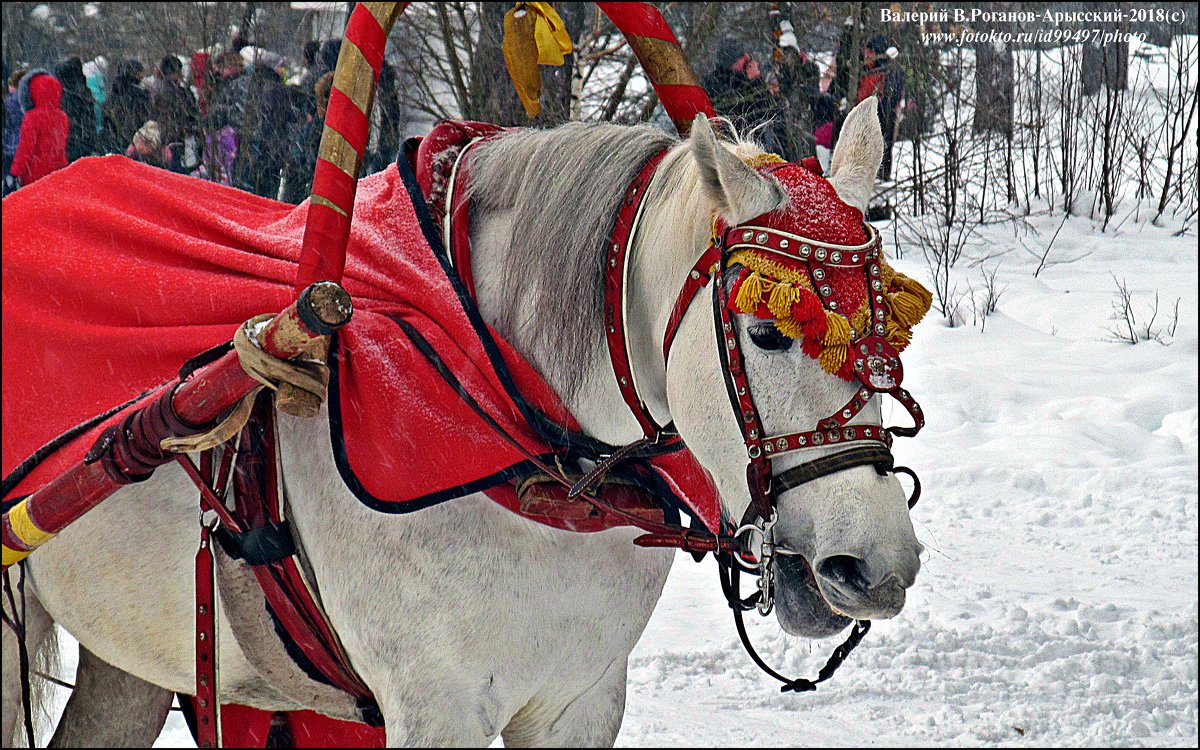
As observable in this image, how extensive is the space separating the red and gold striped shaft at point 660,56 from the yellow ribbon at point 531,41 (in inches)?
4.0

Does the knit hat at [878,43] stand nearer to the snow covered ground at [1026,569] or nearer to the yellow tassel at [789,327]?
the snow covered ground at [1026,569]

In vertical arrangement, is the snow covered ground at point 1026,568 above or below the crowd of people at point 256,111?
below

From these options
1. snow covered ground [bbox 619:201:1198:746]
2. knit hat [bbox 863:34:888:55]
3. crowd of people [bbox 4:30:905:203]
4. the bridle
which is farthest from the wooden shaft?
knit hat [bbox 863:34:888:55]

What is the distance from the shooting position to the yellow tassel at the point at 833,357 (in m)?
1.46

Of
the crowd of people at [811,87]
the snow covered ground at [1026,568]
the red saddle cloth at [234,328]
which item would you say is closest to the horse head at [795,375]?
the red saddle cloth at [234,328]

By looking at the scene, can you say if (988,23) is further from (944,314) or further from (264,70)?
(264,70)

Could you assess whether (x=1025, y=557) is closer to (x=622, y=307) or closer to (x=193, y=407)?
(x=622, y=307)

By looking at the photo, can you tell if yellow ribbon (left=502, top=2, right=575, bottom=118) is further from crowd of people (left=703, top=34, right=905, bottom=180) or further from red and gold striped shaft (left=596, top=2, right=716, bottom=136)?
crowd of people (left=703, top=34, right=905, bottom=180)

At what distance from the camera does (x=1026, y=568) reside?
13.7 ft

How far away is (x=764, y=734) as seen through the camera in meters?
3.28

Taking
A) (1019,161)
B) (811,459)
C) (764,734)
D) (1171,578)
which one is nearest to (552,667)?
(811,459)

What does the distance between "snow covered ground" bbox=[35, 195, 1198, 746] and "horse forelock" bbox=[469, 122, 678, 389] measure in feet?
5.18

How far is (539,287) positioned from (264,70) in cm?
598

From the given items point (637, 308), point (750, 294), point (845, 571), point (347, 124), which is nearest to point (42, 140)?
point (347, 124)
